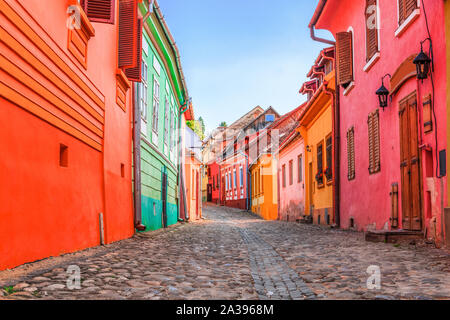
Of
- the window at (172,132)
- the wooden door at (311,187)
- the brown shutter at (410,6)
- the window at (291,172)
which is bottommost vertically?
the wooden door at (311,187)

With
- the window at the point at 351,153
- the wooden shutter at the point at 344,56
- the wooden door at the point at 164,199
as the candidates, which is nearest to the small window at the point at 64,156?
the window at the point at 351,153

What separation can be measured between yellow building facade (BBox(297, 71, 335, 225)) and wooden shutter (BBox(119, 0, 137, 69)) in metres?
7.43

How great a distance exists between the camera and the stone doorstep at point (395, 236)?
8.12m

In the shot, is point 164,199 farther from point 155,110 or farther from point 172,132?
point 172,132

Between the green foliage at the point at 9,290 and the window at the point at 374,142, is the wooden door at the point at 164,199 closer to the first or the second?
the window at the point at 374,142

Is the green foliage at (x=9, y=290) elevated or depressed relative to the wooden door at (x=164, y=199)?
depressed

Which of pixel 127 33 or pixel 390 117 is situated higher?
pixel 127 33

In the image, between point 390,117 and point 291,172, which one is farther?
point 291,172

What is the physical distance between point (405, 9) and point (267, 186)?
23.3 m

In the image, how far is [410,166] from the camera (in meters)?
8.79

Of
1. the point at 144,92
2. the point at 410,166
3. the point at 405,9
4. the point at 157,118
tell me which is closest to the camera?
the point at 410,166

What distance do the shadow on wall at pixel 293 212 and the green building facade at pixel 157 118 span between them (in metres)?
5.44

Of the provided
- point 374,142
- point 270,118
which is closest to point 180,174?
point 374,142

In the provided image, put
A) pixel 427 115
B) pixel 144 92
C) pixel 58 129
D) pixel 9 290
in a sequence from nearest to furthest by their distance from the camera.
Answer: pixel 9 290 → pixel 58 129 → pixel 427 115 → pixel 144 92
